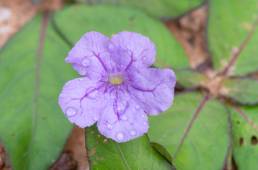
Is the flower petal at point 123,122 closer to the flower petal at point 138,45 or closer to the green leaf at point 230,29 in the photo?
the flower petal at point 138,45

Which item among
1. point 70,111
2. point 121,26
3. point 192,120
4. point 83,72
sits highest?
point 121,26

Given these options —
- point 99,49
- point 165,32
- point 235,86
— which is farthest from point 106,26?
point 235,86

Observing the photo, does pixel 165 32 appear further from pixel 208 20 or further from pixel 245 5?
pixel 245 5

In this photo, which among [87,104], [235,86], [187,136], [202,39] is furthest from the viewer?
[202,39]

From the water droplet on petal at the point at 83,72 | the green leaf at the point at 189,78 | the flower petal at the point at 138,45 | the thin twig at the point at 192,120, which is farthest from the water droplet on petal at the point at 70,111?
the green leaf at the point at 189,78

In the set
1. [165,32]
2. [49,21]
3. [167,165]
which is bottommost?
[167,165]

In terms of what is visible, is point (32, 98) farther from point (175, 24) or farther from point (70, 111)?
point (175, 24)

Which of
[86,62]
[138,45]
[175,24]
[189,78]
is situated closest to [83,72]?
[86,62]
